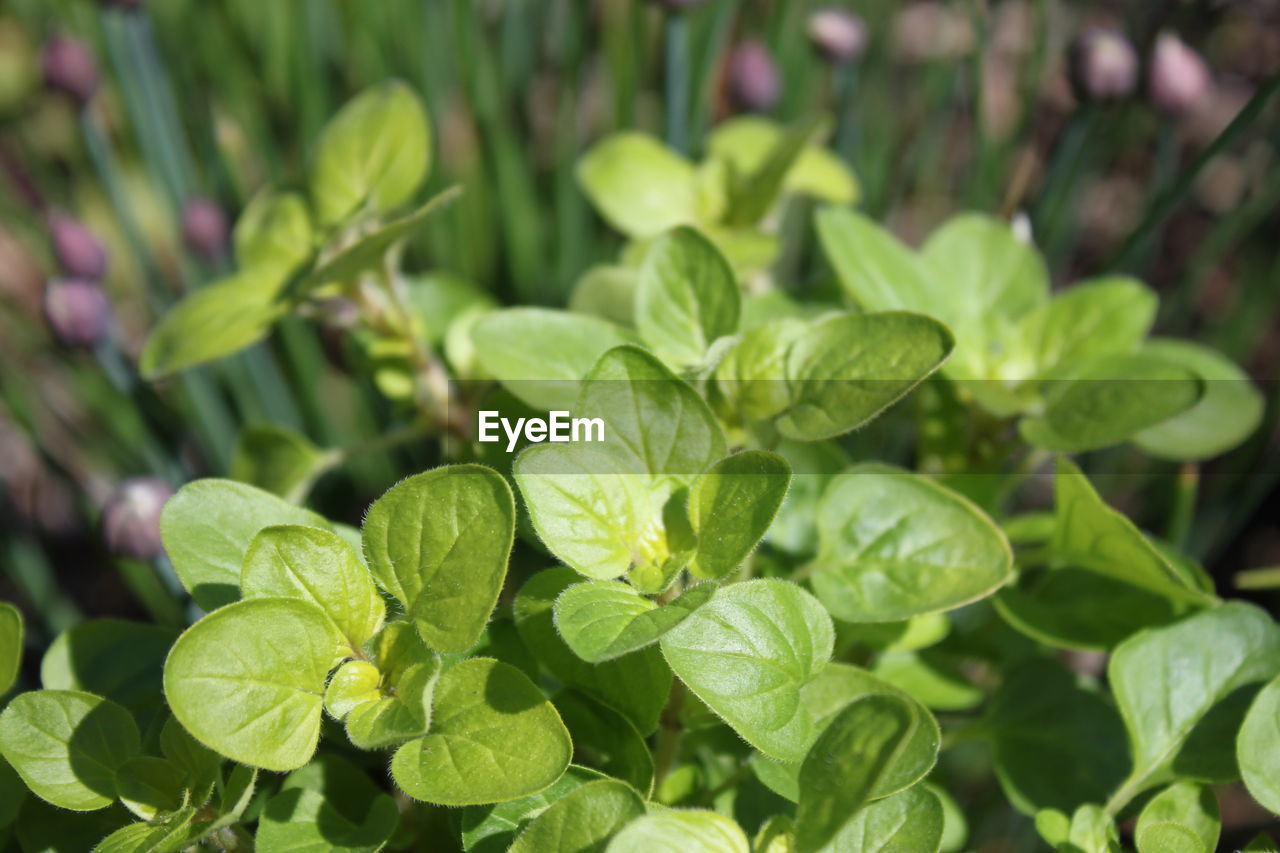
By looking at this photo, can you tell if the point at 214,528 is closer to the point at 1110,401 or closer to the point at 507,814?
the point at 507,814

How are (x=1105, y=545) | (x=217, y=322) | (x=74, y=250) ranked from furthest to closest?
(x=74, y=250) < (x=217, y=322) < (x=1105, y=545)

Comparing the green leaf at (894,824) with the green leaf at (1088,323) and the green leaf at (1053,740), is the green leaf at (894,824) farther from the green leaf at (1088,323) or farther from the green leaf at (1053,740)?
the green leaf at (1088,323)

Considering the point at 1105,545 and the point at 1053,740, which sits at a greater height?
the point at 1105,545

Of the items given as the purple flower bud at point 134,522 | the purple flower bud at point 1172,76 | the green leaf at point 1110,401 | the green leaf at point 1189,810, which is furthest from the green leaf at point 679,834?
the purple flower bud at point 1172,76

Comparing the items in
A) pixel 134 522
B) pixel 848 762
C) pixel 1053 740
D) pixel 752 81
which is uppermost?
pixel 752 81

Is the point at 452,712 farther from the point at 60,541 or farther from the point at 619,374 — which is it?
the point at 60,541

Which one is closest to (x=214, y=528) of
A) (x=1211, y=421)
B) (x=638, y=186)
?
(x=638, y=186)
